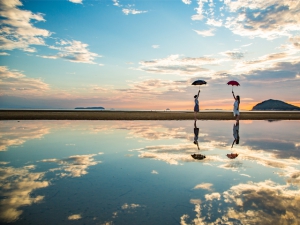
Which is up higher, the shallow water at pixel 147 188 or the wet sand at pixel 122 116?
the wet sand at pixel 122 116

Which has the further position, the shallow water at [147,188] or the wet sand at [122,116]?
the wet sand at [122,116]

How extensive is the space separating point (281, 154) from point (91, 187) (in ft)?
30.2

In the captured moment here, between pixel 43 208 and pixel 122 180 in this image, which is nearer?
pixel 43 208

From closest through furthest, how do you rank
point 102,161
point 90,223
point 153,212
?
point 90,223
point 153,212
point 102,161

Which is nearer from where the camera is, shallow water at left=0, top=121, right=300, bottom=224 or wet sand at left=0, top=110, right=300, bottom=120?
shallow water at left=0, top=121, right=300, bottom=224

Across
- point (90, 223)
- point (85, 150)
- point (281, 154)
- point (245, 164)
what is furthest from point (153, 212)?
point (281, 154)

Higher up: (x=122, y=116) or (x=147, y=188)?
(x=122, y=116)

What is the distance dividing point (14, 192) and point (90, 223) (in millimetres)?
2892

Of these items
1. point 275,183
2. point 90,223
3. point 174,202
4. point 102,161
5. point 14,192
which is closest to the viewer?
point 90,223

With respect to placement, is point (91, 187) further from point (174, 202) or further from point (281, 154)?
point (281, 154)

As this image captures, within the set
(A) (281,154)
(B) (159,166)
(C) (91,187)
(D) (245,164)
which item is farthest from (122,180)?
(A) (281,154)

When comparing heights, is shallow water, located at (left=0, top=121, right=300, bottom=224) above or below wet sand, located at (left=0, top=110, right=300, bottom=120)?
below

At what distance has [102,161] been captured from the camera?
9.38m

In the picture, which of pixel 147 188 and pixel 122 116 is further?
pixel 122 116
